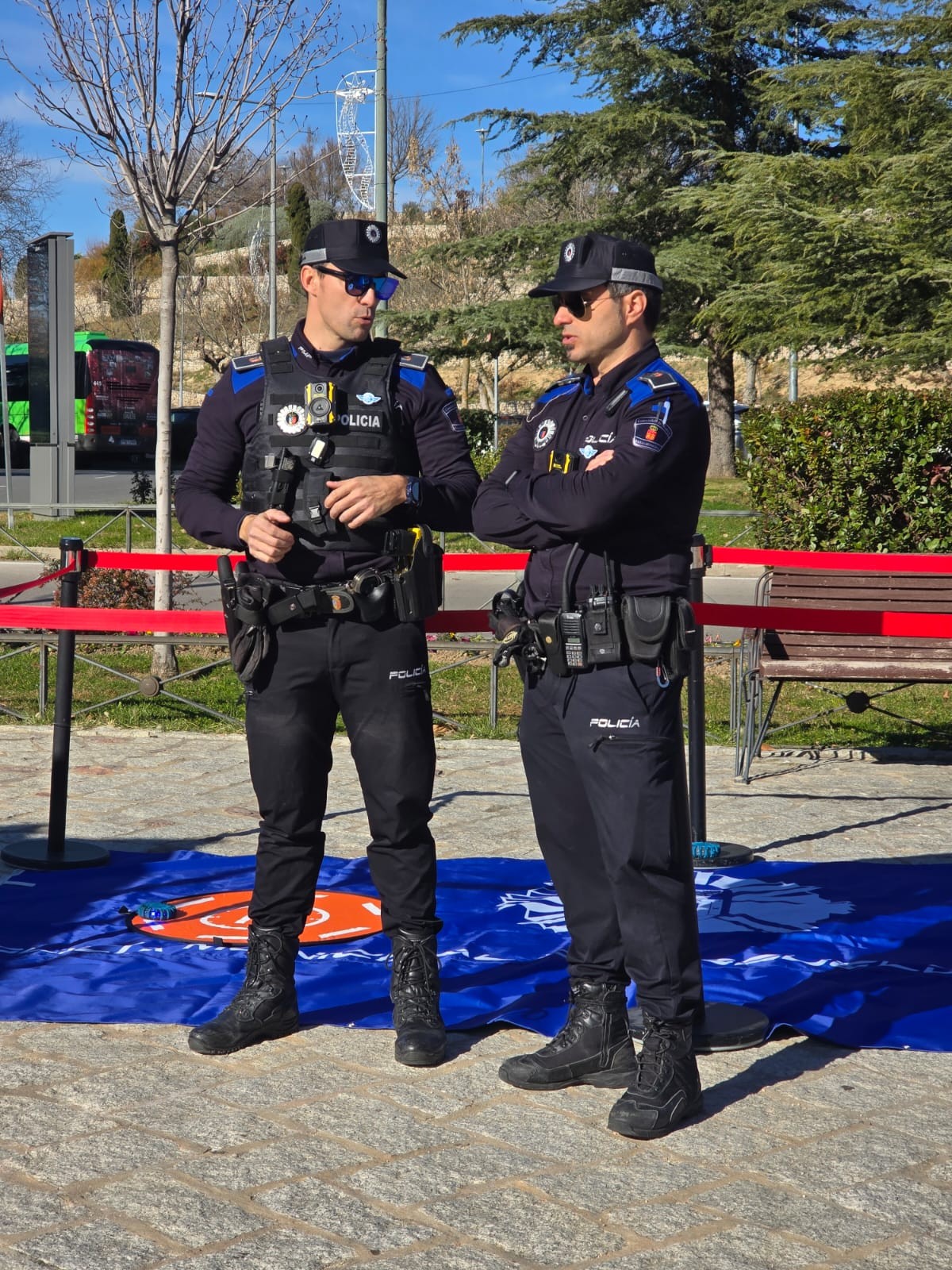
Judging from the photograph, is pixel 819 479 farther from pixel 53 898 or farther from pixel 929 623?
pixel 53 898

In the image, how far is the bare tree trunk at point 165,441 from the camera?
34.7ft

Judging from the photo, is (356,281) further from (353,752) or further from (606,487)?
(353,752)

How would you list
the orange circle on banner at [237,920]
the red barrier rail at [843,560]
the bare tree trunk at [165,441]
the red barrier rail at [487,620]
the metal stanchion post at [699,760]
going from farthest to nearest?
the bare tree trunk at [165,441] < the red barrier rail at [843,560] < the metal stanchion post at [699,760] < the red barrier rail at [487,620] < the orange circle on banner at [237,920]

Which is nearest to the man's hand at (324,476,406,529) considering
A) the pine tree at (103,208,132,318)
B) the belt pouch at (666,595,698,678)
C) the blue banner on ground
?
the belt pouch at (666,595,698,678)

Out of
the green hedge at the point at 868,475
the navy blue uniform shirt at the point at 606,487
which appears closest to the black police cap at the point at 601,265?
the navy blue uniform shirt at the point at 606,487

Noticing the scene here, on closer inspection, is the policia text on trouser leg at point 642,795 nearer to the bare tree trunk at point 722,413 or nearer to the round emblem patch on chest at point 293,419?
the round emblem patch on chest at point 293,419

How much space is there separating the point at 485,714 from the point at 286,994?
18.6 ft

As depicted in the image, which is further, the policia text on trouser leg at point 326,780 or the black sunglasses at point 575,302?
the policia text on trouser leg at point 326,780

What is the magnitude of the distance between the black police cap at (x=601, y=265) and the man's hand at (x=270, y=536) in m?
0.96

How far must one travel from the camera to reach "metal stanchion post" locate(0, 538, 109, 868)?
6.16m

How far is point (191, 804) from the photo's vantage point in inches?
288

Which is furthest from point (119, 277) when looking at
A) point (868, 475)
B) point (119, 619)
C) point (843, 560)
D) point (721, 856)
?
point (721, 856)

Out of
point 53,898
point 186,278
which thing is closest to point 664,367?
point 53,898

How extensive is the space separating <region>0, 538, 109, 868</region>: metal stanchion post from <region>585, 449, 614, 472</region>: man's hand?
127 inches
